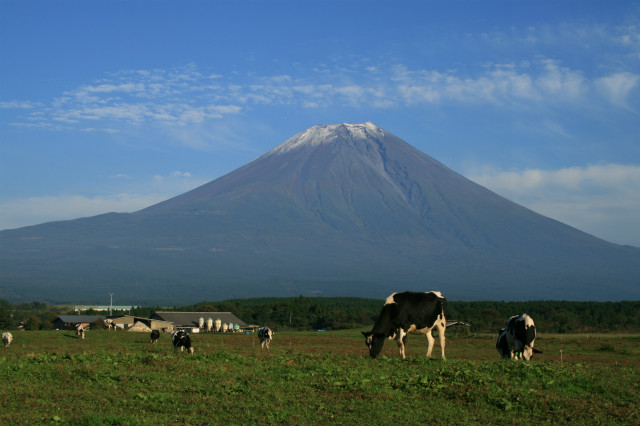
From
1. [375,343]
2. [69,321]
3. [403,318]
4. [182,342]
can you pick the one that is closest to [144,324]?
[69,321]

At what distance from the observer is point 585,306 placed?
8588 cm

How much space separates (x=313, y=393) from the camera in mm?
12586

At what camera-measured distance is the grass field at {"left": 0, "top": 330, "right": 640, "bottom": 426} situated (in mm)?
11000

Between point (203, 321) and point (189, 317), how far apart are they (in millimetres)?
3670

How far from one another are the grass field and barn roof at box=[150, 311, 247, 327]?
67099 mm

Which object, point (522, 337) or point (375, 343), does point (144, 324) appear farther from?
point (522, 337)

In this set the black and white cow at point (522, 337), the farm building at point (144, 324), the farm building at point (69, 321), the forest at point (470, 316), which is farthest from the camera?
the farm building at point (69, 321)

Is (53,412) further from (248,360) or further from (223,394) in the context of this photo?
(248,360)

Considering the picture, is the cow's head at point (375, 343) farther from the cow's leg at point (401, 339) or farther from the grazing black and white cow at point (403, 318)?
the cow's leg at point (401, 339)

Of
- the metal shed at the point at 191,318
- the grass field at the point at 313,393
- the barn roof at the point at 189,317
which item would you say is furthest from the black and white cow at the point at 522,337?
the barn roof at the point at 189,317

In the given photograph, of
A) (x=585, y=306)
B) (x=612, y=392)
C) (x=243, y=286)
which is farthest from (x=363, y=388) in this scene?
(x=243, y=286)

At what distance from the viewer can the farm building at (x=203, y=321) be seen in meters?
78.9

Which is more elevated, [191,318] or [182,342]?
[182,342]

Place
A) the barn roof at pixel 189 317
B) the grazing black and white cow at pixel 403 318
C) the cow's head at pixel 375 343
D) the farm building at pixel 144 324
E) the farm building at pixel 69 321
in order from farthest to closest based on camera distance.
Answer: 1. the barn roof at pixel 189 317
2. the farm building at pixel 69 321
3. the farm building at pixel 144 324
4. the grazing black and white cow at pixel 403 318
5. the cow's head at pixel 375 343
